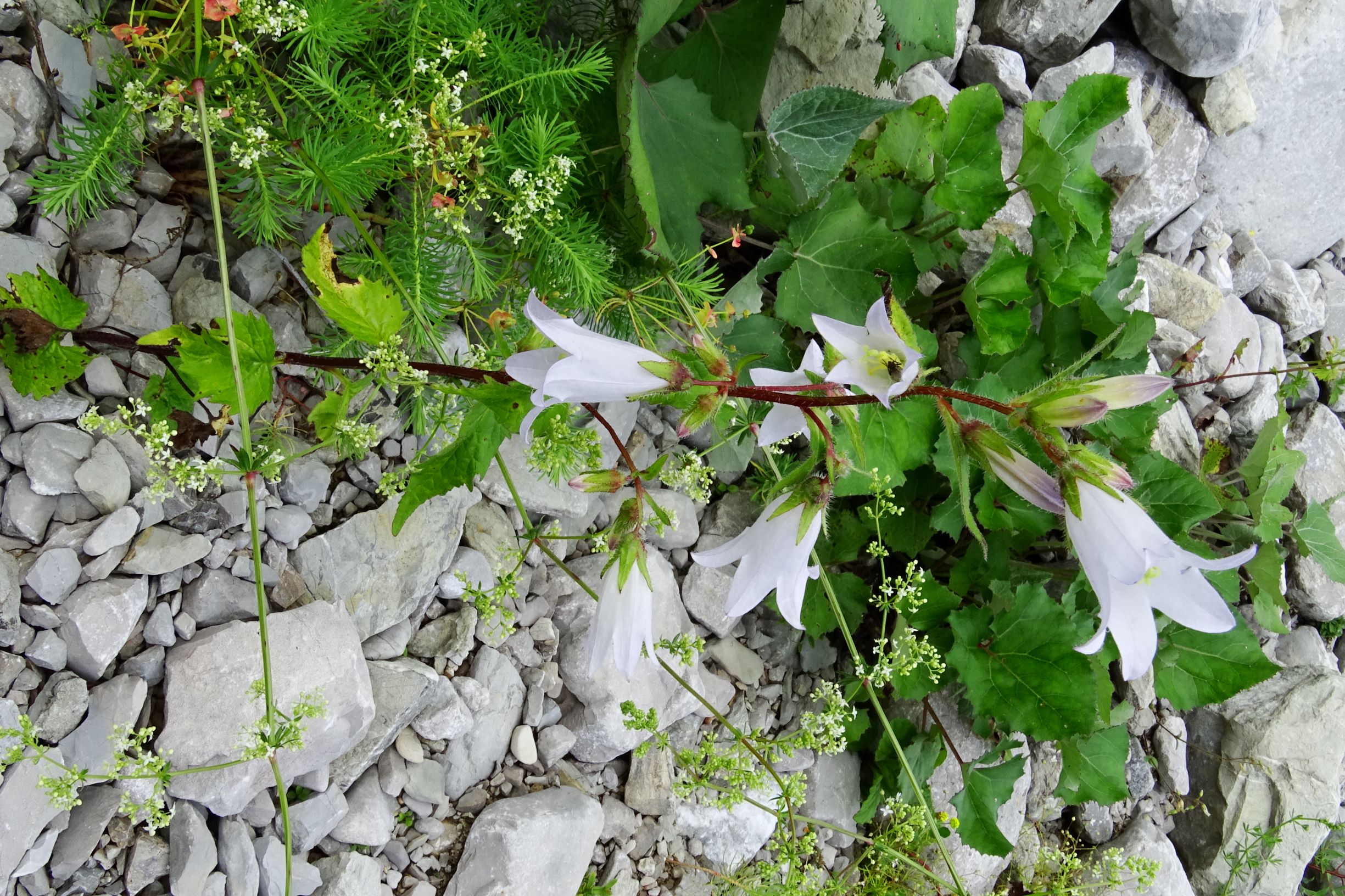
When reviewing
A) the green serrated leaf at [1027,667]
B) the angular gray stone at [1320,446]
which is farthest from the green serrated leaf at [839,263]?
the angular gray stone at [1320,446]

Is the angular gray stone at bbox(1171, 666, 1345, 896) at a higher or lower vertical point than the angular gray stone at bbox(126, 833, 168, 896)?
lower

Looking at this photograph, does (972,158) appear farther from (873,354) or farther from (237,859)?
(237,859)

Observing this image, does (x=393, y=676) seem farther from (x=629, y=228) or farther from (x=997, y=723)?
(x=997, y=723)

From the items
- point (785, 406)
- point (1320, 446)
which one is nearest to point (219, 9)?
point (785, 406)

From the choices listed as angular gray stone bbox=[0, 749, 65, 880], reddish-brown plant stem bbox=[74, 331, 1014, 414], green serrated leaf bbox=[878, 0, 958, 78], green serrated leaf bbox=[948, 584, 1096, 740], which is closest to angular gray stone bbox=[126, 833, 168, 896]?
angular gray stone bbox=[0, 749, 65, 880]

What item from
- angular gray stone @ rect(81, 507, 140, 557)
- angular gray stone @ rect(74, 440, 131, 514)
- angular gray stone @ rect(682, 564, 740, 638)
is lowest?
angular gray stone @ rect(682, 564, 740, 638)

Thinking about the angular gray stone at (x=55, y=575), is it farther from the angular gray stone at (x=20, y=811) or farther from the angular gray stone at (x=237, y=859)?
the angular gray stone at (x=237, y=859)

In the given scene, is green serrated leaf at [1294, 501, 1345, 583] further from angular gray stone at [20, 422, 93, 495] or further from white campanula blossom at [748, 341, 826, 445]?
angular gray stone at [20, 422, 93, 495]
